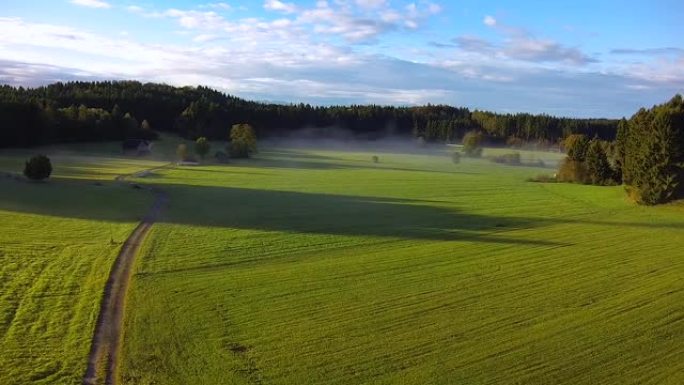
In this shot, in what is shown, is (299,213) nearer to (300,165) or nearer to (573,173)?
(573,173)

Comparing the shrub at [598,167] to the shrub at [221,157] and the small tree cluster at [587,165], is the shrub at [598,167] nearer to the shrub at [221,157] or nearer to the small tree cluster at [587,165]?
the small tree cluster at [587,165]

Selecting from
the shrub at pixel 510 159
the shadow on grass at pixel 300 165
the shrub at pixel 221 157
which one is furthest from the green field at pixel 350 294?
the shrub at pixel 510 159

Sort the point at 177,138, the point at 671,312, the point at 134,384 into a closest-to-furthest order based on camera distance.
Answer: the point at 134,384, the point at 671,312, the point at 177,138

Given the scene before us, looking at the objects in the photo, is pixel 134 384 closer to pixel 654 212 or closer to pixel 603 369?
pixel 603 369

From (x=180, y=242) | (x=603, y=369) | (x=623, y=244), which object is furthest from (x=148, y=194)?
(x=603, y=369)

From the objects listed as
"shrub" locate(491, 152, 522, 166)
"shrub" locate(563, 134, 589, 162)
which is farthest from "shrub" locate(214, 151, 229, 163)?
"shrub" locate(491, 152, 522, 166)

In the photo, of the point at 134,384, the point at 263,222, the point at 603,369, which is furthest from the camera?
the point at 263,222
